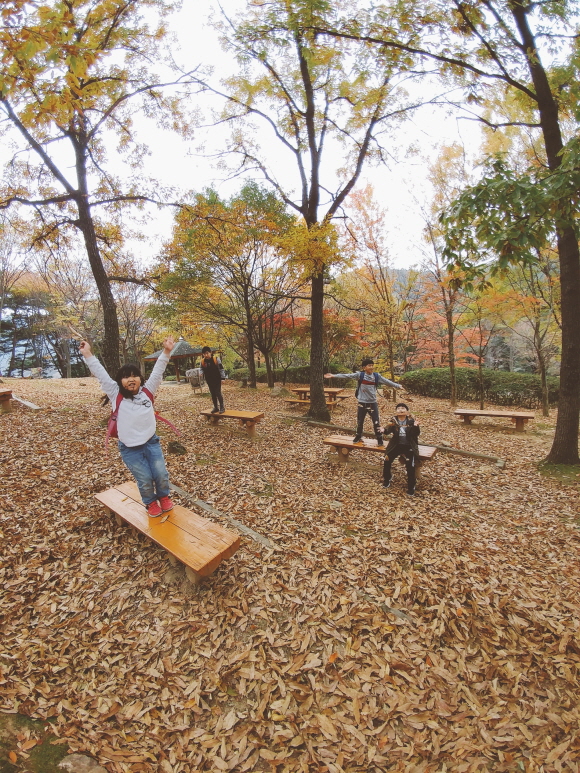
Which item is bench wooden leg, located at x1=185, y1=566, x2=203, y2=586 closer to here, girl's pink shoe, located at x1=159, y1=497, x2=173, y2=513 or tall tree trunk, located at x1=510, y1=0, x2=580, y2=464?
girl's pink shoe, located at x1=159, y1=497, x2=173, y2=513

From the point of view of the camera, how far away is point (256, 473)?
5617 mm

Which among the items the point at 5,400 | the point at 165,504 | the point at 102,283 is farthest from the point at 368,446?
the point at 5,400

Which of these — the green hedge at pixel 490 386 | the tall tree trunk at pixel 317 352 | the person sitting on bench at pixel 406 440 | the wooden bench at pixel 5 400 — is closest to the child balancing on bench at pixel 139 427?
the person sitting on bench at pixel 406 440

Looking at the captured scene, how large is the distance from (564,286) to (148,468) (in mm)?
6669

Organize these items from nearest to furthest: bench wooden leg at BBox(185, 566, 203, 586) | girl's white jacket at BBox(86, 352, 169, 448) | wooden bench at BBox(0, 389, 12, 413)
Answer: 1. bench wooden leg at BBox(185, 566, 203, 586)
2. girl's white jacket at BBox(86, 352, 169, 448)
3. wooden bench at BBox(0, 389, 12, 413)

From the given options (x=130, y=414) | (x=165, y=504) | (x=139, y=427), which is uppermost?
(x=130, y=414)

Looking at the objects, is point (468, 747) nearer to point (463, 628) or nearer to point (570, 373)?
point (463, 628)

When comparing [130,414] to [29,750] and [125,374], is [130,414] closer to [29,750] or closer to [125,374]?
[125,374]

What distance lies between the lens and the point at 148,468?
3.45 meters

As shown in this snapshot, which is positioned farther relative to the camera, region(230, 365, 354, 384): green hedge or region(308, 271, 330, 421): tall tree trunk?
region(230, 365, 354, 384): green hedge

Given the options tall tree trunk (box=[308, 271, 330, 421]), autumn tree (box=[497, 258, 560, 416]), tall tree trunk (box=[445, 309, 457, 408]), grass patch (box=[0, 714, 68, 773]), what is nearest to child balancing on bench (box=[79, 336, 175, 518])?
grass patch (box=[0, 714, 68, 773])

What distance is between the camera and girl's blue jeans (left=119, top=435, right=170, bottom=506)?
3381 millimetres

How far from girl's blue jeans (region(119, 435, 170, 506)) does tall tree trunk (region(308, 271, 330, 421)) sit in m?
5.57

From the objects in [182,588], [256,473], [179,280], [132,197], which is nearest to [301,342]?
[179,280]
